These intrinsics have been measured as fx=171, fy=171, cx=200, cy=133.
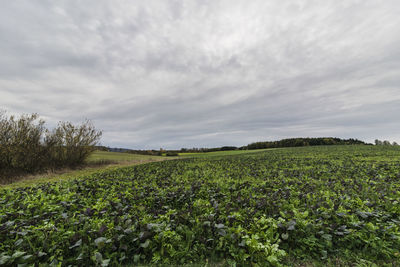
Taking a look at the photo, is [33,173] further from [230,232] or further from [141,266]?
[230,232]

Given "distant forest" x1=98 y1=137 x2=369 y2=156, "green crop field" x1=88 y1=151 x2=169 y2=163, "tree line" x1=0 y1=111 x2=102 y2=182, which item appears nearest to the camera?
"tree line" x1=0 y1=111 x2=102 y2=182

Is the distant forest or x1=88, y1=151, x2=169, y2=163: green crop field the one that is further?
the distant forest

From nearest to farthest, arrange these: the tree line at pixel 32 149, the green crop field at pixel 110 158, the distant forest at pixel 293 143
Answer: the tree line at pixel 32 149 → the green crop field at pixel 110 158 → the distant forest at pixel 293 143

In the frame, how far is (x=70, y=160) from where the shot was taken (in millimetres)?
21172

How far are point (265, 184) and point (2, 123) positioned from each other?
72.2ft

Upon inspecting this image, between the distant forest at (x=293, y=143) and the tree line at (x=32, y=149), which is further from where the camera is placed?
the distant forest at (x=293, y=143)

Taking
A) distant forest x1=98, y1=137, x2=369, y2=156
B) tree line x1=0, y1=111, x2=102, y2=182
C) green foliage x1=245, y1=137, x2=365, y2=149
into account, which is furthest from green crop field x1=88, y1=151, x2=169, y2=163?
green foliage x1=245, y1=137, x2=365, y2=149

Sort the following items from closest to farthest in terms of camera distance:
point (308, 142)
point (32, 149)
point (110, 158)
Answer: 1. point (32, 149)
2. point (110, 158)
3. point (308, 142)

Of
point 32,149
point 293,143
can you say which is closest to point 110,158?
point 32,149

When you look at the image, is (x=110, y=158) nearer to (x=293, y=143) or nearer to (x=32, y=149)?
(x=32, y=149)

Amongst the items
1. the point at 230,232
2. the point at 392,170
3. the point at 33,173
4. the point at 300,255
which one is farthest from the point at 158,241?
the point at 33,173

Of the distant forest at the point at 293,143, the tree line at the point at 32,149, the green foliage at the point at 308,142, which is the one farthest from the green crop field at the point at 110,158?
the green foliage at the point at 308,142

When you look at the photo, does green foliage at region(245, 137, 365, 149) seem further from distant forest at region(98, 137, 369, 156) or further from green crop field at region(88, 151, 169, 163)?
green crop field at region(88, 151, 169, 163)

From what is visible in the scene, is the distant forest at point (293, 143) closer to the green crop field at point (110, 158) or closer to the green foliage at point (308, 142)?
the green foliage at point (308, 142)
